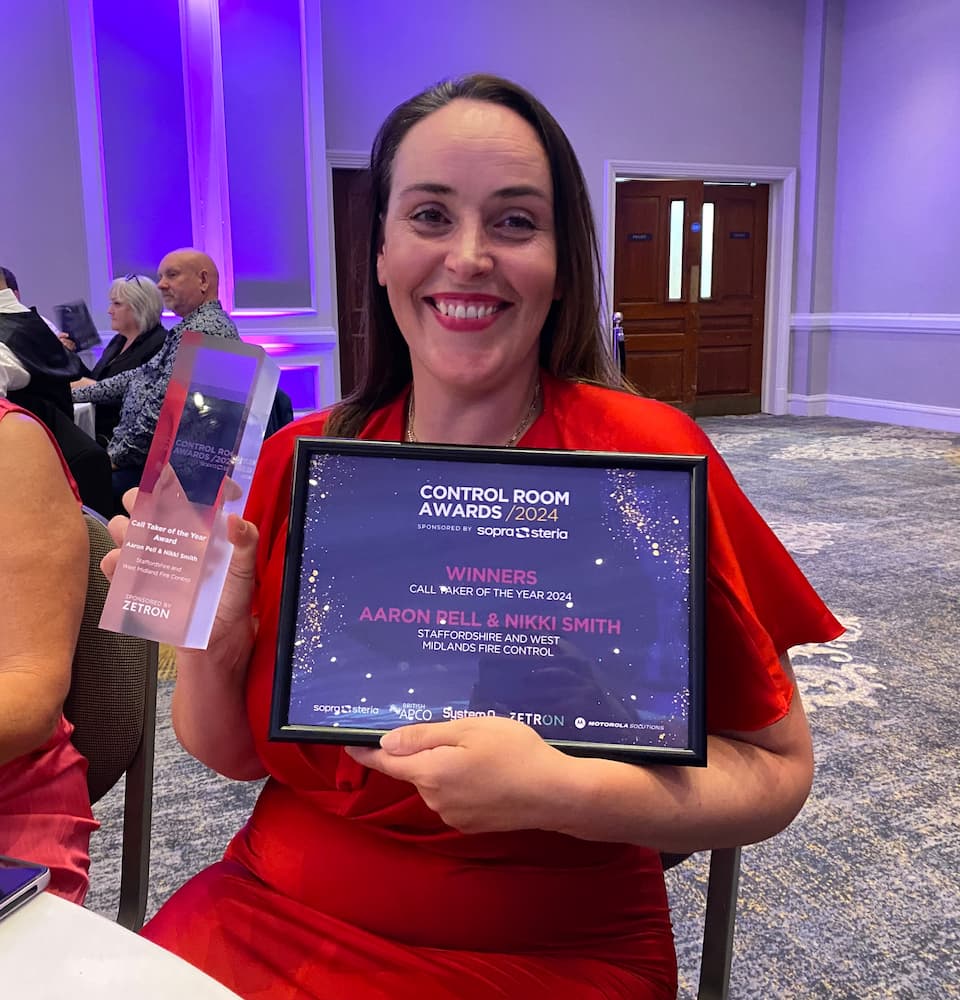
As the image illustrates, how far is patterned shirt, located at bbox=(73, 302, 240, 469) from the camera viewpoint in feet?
8.73

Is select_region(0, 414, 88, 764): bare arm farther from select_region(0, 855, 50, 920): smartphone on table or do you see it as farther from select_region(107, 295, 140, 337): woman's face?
select_region(107, 295, 140, 337): woman's face

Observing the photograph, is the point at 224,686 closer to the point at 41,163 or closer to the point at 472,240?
the point at 472,240

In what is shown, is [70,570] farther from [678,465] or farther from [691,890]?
[691,890]

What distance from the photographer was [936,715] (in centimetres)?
294

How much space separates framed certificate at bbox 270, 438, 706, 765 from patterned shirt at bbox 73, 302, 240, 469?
168 cm

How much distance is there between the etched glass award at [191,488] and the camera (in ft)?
2.42

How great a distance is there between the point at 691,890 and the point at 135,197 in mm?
6380

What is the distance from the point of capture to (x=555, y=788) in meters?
0.74

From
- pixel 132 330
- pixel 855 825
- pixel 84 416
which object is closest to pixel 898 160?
pixel 132 330

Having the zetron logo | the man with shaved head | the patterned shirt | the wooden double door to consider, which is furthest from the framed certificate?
the wooden double door

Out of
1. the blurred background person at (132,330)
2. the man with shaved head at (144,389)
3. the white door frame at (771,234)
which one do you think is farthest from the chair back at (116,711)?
the white door frame at (771,234)

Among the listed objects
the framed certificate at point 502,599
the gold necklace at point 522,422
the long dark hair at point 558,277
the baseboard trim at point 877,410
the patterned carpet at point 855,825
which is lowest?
the patterned carpet at point 855,825

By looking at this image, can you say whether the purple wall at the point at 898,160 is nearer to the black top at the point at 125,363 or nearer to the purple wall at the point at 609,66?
the purple wall at the point at 609,66

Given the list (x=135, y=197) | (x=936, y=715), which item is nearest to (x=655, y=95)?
(x=135, y=197)
